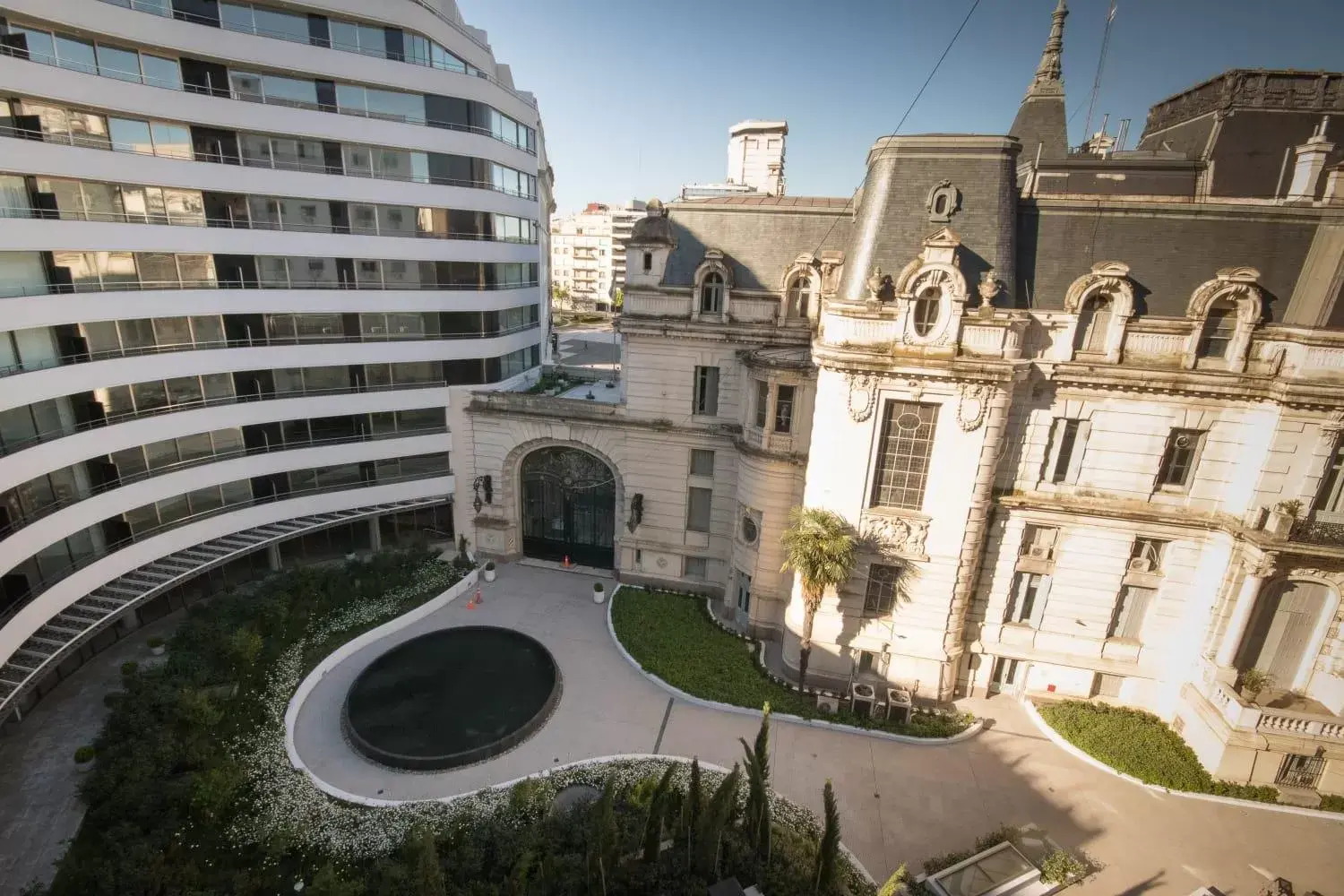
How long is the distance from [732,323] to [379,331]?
65.0 feet

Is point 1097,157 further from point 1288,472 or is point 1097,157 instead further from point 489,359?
point 489,359

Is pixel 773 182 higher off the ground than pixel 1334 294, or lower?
higher

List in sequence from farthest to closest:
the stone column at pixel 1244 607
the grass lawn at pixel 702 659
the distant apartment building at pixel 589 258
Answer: the distant apartment building at pixel 589 258 → the grass lawn at pixel 702 659 → the stone column at pixel 1244 607

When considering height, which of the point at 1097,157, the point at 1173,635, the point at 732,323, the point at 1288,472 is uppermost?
the point at 1097,157

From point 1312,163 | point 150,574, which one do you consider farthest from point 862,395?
point 150,574

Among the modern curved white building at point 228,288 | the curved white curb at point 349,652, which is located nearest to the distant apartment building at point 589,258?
the modern curved white building at point 228,288

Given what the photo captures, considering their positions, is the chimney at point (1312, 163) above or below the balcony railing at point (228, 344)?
above

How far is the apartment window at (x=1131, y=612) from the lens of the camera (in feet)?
86.2

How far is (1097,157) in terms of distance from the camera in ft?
99.6

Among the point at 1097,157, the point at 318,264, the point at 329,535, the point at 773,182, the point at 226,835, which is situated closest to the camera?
the point at 226,835

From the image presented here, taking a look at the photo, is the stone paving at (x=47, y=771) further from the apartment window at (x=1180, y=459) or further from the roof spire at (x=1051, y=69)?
the roof spire at (x=1051, y=69)

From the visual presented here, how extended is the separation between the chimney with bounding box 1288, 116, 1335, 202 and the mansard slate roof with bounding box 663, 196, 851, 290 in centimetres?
1835

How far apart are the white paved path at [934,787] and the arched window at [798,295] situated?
19.4 metres

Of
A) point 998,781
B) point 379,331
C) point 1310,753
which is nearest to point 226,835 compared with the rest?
point 379,331
